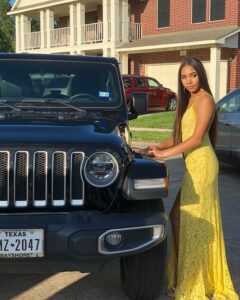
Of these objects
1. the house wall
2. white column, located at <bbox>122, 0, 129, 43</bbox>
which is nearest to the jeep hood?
the house wall

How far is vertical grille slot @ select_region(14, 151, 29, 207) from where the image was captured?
320cm

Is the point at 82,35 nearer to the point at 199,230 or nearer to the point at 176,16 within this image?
the point at 176,16

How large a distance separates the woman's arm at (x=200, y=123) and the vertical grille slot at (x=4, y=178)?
3.69ft

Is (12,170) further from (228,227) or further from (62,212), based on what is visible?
(228,227)

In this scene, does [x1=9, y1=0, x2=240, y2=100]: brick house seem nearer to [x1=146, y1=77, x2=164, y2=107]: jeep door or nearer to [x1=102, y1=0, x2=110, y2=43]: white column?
[x1=102, y1=0, x2=110, y2=43]: white column

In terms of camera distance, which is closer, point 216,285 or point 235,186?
point 216,285

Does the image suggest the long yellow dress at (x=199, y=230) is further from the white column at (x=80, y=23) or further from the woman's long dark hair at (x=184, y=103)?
the white column at (x=80, y=23)

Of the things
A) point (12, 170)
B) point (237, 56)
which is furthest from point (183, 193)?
point (237, 56)

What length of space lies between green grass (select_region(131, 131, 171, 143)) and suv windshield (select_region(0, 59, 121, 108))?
840 centimetres

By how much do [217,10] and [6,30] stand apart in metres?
28.5

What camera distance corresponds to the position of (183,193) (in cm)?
375

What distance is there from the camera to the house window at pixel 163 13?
25812mm

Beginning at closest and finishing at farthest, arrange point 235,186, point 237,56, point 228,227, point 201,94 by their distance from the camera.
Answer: point 201,94, point 228,227, point 235,186, point 237,56

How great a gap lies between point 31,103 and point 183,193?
5.05 ft
